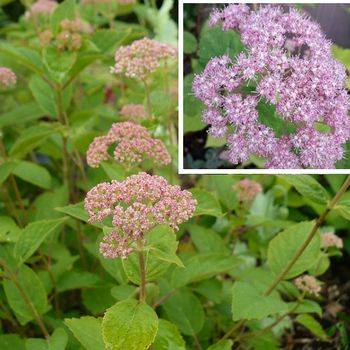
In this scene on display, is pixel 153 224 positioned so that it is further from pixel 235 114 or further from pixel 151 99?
pixel 151 99

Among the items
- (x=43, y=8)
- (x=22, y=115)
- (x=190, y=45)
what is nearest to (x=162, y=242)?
(x=190, y=45)

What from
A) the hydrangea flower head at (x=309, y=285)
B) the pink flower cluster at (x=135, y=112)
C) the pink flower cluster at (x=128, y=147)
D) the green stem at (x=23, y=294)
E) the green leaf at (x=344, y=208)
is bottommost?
the hydrangea flower head at (x=309, y=285)

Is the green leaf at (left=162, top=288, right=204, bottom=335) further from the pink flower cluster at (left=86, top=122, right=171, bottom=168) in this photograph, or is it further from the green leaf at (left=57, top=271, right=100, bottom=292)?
the pink flower cluster at (left=86, top=122, right=171, bottom=168)

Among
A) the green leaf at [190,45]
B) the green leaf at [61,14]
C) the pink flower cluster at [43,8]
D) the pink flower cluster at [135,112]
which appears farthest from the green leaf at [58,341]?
the pink flower cluster at [43,8]

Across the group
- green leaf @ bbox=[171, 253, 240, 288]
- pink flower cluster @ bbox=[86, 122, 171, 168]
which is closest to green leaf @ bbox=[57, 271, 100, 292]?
green leaf @ bbox=[171, 253, 240, 288]

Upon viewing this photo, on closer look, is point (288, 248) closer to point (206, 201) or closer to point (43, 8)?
point (206, 201)

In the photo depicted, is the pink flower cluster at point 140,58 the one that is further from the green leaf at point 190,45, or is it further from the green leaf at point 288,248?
the green leaf at point 288,248

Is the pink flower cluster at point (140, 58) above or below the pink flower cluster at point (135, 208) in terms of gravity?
above
